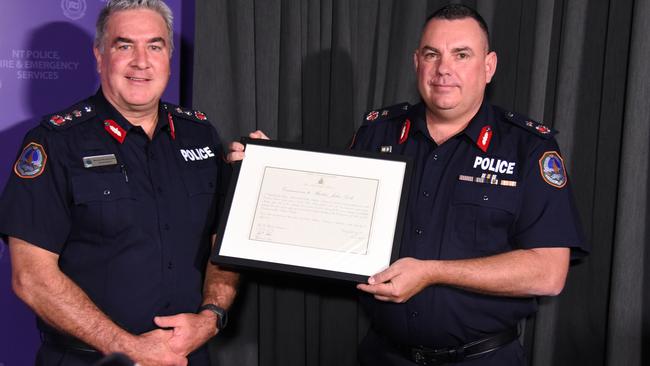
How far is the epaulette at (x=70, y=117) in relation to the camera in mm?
2013

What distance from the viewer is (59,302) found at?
6.21 feet

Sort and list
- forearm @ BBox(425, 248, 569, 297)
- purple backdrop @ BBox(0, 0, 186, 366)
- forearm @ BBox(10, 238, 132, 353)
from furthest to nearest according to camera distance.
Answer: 1. purple backdrop @ BBox(0, 0, 186, 366)
2. forearm @ BBox(425, 248, 569, 297)
3. forearm @ BBox(10, 238, 132, 353)

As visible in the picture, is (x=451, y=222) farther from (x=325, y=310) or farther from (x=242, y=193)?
(x=325, y=310)

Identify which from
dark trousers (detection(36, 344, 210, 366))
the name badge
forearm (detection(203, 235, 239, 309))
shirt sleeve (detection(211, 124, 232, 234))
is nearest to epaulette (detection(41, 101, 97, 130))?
the name badge

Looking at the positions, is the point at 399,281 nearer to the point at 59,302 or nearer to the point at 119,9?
the point at 59,302

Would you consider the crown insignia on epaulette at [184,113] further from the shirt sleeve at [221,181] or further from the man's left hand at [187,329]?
the man's left hand at [187,329]

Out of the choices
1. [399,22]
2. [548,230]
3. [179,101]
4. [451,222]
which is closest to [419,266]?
[451,222]

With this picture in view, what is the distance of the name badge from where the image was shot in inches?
79.3

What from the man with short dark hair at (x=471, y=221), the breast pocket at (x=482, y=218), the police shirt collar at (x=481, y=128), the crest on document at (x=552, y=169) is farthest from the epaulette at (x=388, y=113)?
the crest on document at (x=552, y=169)

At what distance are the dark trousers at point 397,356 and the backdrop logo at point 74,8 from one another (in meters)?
1.72

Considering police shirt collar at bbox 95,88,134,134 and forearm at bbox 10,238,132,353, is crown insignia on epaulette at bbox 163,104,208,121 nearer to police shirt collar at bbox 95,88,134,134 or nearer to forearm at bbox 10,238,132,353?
police shirt collar at bbox 95,88,134,134

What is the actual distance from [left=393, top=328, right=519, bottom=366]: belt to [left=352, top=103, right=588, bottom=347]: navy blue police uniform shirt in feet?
0.07

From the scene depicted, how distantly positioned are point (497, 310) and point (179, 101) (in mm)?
1754

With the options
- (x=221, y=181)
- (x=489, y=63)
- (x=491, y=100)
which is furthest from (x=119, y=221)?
(x=491, y=100)
